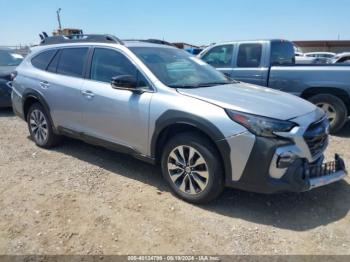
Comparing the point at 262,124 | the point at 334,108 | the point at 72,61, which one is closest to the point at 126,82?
the point at 72,61

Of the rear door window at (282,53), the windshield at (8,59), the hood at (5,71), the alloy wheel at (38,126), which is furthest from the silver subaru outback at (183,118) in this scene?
the windshield at (8,59)

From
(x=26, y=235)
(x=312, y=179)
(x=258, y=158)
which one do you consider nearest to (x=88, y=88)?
(x=26, y=235)

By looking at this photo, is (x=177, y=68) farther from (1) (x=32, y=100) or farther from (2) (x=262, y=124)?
(1) (x=32, y=100)

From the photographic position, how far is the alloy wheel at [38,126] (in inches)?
218

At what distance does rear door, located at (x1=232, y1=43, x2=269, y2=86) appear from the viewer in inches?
280

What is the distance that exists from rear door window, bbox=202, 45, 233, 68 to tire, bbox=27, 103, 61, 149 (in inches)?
157

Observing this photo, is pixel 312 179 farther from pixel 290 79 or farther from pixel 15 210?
pixel 290 79

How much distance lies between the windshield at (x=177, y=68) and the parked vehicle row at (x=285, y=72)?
2456mm

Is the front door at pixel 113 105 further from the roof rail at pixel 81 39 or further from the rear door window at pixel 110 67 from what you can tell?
the roof rail at pixel 81 39

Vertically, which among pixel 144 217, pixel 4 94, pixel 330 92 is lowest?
pixel 144 217

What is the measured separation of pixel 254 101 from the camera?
366 centimetres

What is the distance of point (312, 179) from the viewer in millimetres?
3447

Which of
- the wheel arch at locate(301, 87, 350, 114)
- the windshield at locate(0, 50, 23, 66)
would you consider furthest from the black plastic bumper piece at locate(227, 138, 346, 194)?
the windshield at locate(0, 50, 23, 66)

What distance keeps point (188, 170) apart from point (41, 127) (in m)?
3.00
